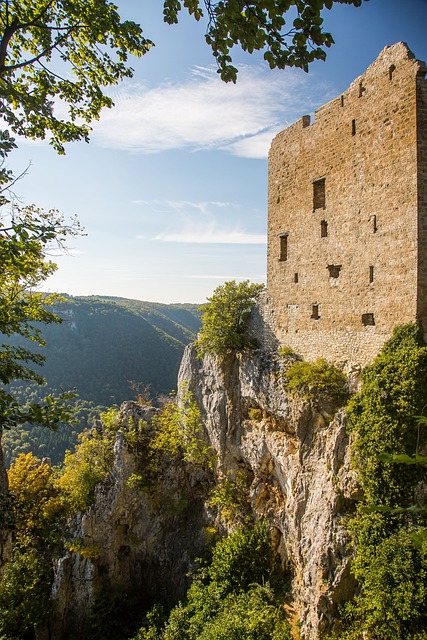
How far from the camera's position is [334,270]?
14.0 metres

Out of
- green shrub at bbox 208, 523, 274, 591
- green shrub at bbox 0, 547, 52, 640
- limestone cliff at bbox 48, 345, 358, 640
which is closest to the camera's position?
limestone cliff at bbox 48, 345, 358, 640

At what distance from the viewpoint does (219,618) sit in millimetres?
12609

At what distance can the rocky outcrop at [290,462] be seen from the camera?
11.1 m

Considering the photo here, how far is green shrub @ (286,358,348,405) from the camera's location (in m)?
12.8

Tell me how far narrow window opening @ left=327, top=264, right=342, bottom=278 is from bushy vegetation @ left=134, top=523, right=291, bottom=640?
9.61 metres

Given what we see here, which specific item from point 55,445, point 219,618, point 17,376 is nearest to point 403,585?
point 219,618

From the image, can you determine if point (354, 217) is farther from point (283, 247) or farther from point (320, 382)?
point (320, 382)

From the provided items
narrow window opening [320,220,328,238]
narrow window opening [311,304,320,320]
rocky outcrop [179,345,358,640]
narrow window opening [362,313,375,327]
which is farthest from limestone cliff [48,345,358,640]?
narrow window opening [320,220,328,238]

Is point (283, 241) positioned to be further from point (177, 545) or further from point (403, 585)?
point (177, 545)

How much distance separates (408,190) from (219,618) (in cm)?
1451

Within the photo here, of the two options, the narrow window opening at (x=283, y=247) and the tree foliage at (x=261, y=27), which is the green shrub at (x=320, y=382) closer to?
the narrow window opening at (x=283, y=247)

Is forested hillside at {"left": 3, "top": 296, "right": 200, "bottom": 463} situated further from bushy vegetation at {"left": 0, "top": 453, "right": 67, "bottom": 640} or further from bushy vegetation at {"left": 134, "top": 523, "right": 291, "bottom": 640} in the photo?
bushy vegetation at {"left": 134, "top": 523, "right": 291, "bottom": 640}

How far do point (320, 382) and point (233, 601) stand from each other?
7.88m

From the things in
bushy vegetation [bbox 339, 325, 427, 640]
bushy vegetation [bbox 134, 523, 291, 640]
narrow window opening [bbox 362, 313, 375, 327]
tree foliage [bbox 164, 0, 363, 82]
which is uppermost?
Answer: tree foliage [bbox 164, 0, 363, 82]
